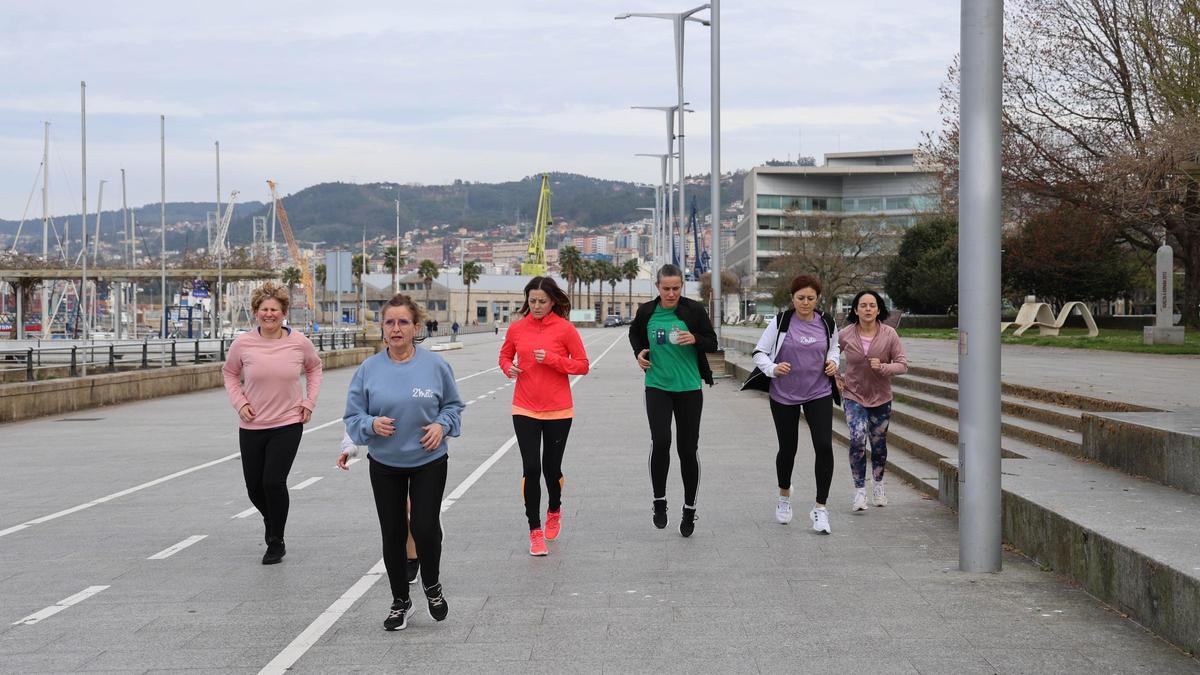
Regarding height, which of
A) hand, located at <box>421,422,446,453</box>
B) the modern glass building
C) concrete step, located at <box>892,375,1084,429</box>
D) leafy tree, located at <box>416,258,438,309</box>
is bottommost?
concrete step, located at <box>892,375,1084,429</box>

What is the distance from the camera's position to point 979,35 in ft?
25.9

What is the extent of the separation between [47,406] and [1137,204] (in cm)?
2244

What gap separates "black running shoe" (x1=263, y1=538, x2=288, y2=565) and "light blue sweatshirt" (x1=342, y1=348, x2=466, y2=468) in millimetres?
2230

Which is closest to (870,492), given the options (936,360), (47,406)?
(936,360)

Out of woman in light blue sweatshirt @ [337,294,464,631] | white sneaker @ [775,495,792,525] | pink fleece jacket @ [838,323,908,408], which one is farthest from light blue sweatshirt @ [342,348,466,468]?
pink fleece jacket @ [838,323,908,408]

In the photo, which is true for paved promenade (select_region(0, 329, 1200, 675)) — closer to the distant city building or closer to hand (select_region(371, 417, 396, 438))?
hand (select_region(371, 417, 396, 438))

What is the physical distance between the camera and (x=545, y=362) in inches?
345

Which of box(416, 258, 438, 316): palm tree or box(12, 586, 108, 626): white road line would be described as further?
box(416, 258, 438, 316): palm tree

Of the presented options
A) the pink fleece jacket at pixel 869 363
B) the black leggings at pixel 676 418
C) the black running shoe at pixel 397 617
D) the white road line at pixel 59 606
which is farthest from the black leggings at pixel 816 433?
the white road line at pixel 59 606

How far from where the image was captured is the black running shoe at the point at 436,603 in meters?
6.68

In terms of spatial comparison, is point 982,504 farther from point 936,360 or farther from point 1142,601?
point 936,360

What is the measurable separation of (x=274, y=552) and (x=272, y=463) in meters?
0.58

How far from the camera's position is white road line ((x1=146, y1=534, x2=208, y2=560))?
29.2 feet

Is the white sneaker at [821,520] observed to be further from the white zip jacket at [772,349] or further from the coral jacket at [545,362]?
the coral jacket at [545,362]
